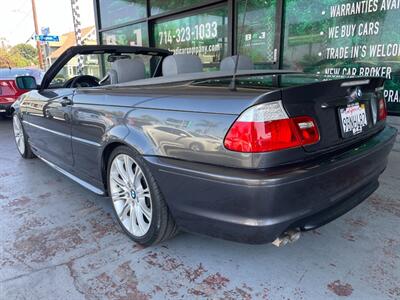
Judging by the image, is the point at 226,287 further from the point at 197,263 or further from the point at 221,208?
the point at 221,208

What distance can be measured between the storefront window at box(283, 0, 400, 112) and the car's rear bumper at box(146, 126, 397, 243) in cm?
329

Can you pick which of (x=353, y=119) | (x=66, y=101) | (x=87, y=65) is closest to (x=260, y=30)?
(x=87, y=65)

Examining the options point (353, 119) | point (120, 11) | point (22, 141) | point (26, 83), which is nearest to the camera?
point (353, 119)

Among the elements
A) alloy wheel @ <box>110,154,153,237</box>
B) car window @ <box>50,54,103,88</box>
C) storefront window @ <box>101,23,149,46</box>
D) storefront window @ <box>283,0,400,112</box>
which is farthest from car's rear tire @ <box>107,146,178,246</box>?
storefront window @ <box>101,23,149,46</box>

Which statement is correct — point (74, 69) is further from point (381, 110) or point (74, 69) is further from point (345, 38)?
point (345, 38)

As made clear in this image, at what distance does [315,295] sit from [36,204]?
2.50 metres

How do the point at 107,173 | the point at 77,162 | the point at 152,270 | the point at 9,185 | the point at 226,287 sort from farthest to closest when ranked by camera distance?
1. the point at 9,185
2. the point at 77,162
3. the point at 107,173
4. the point at 152,270
5. the point at 226,287

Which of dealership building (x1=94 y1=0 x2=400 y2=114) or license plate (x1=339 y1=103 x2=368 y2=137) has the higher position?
dealership building (x1=94 y1=0 x2=400 y2=114)

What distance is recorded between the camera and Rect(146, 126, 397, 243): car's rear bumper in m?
1.59

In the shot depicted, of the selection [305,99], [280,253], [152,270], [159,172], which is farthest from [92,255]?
[305,99]

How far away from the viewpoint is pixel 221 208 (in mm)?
1724

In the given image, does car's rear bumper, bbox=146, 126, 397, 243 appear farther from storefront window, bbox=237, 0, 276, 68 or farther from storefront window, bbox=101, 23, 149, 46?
storefront window, bbox=101, 23, 149, 46

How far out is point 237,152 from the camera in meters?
1.63

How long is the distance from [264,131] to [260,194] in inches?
11.8
